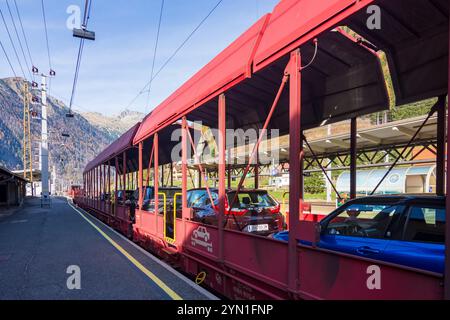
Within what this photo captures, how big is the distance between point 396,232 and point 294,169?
1438 mm

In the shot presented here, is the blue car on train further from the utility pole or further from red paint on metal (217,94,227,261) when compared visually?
the utility pole

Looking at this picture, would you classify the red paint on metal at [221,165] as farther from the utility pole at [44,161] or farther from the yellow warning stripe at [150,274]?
the utility pole at [44,161]

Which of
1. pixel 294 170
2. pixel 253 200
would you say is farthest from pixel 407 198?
pixel 253 200

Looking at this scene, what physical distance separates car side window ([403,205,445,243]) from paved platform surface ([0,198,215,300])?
9.75ft

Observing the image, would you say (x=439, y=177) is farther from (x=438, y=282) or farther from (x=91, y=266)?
(x=91, y=266)

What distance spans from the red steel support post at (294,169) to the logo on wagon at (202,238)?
215cm

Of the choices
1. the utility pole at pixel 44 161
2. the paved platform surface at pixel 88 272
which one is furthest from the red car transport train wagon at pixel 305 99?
the utility pole at pixel 44 161

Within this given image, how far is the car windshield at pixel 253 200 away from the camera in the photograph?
759 centimetres

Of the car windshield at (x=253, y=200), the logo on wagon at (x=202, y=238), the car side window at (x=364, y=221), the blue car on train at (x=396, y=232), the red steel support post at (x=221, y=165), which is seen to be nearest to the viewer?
the blue car on train at (x=396, y=232)

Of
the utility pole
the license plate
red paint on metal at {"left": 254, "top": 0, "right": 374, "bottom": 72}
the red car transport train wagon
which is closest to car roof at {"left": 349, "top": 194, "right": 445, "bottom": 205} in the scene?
the red car transport train wagon

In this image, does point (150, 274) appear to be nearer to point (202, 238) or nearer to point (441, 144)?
point (202, 238)

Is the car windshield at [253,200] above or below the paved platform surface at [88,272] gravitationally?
above

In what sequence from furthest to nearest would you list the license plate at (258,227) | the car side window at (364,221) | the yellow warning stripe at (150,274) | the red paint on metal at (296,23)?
the license plate at (258,227), the yellow warning stripe at (150,274), the car side window at (364,221), the red paint on metal at (296,23)
